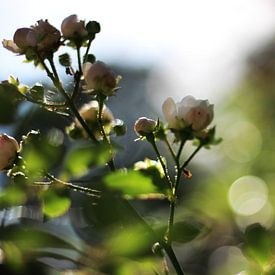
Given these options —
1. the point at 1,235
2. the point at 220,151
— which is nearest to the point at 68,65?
the point at 1,235

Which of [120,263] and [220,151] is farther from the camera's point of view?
[220,151]

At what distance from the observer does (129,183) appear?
2.47 feet

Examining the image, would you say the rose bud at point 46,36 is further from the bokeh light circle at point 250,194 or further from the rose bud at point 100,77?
the bokeh light circle at point 250,194

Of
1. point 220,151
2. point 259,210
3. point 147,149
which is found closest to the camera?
point 259,210

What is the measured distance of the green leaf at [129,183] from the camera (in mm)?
740

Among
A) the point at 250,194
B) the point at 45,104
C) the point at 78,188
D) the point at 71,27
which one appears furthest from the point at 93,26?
the point at 250,194

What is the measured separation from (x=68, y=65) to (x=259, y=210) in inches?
42.9

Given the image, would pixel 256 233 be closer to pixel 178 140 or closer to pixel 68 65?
pixel 178 140

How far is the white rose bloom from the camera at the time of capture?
3.23ft

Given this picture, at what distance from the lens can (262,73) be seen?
291cm

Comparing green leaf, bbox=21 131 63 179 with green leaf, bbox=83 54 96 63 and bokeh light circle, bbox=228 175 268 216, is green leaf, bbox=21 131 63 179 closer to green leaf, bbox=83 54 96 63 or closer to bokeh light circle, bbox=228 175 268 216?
green leaf, bbox=83 54 96 63

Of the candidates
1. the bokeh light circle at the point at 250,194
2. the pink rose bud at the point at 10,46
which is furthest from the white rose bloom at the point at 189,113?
the bokeh light circle at the point at 250,194

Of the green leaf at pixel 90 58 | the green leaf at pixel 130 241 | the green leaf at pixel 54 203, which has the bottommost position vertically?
the green leaf at pixel 130 241

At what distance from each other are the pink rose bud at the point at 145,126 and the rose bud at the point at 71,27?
0.52 feet
